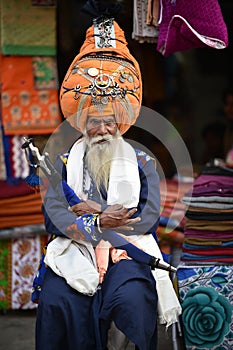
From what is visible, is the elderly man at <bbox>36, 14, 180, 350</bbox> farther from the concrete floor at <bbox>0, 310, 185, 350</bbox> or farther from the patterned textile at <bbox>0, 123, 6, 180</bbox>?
the patterned textile at <bbox>0, 123, 6, 180</bbox>

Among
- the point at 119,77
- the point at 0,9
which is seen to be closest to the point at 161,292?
the point at 119,77

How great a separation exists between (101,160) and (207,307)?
1166 millimetres

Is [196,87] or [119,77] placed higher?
[119,77]

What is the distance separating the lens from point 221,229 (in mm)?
4332

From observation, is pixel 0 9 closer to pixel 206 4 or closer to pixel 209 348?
pixel 206 4

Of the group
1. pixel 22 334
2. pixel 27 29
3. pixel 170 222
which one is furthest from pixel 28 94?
pixel 22 334

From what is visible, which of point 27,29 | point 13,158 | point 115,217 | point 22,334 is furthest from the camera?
point 13,158

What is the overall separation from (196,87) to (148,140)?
416 centimetres

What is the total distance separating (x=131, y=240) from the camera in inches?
149

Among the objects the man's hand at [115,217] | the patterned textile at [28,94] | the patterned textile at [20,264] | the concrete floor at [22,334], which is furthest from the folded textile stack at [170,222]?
the man's hand at [115,217]

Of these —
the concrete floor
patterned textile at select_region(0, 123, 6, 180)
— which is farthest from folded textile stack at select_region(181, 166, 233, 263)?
patterned textile at select_region(0, 123, 6, 180)

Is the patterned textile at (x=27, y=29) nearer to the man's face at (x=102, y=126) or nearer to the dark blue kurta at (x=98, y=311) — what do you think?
the man's face at (x=102, y=126)

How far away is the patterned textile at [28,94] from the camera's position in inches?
200

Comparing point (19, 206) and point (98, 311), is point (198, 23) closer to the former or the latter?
point (98, 311)
